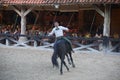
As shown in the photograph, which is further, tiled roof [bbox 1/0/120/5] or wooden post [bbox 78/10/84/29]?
wooden post [bbox 78/10/84/29]

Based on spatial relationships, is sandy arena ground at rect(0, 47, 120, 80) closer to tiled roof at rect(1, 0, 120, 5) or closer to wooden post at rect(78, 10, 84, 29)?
tiled roof at rect(1, 0, 120, 5)

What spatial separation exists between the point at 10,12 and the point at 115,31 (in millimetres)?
7366

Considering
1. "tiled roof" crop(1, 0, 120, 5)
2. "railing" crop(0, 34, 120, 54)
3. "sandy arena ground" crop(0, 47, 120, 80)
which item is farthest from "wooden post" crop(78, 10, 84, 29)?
"sandy arena ground" crop(0, 47, 120, 80)

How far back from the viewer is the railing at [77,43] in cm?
1631

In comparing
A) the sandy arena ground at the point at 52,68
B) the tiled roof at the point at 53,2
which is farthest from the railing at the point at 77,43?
the tiled roof at the point at 53,2

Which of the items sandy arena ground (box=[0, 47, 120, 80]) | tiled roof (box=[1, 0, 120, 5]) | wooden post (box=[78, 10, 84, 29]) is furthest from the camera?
wooden post (box=[78, 10, 84, 29])

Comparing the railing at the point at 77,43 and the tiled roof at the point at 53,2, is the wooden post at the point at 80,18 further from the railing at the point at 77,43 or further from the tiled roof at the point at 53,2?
the tiled roof at the point at 53,2

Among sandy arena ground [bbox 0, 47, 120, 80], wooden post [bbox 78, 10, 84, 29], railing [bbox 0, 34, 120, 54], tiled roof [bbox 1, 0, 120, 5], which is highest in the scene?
tiled roof [bbox 1, 0, 120, 5]

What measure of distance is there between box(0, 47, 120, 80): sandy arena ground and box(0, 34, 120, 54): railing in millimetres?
615

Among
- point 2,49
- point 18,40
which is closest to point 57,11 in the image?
point 18,40

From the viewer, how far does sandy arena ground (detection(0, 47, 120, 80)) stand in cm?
1051

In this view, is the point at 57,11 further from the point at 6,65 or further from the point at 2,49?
the point at 6,65

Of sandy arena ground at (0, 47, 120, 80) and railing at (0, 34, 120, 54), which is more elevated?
railing at (0, 34, 120, 54)

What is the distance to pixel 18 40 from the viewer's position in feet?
63.4
